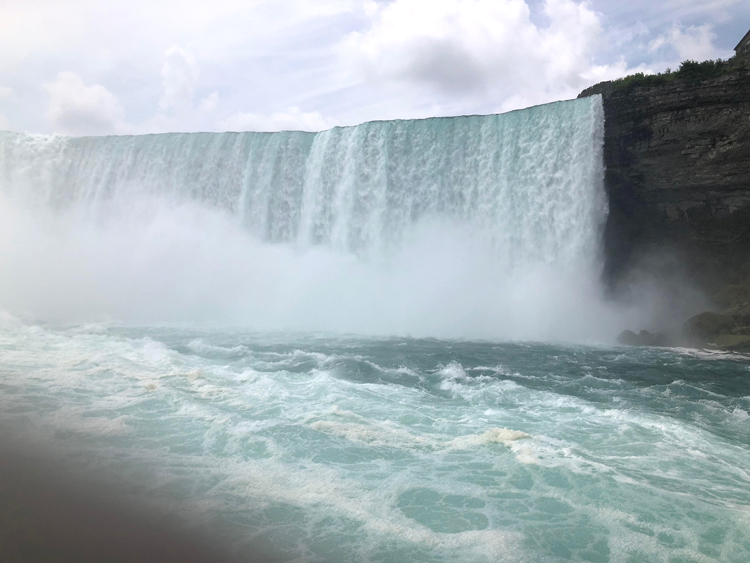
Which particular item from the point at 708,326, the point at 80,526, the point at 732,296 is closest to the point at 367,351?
the point at 80,526

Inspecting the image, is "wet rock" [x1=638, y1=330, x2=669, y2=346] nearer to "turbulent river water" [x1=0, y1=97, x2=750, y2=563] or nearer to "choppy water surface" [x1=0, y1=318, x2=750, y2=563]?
"turbulent river water" [x1=0, y1=97, x2=750, y2=563]

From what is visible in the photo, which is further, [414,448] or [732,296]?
[732,296]

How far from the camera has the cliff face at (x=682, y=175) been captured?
1427 cm

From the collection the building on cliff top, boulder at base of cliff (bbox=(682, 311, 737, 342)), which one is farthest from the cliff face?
the building on cliff top

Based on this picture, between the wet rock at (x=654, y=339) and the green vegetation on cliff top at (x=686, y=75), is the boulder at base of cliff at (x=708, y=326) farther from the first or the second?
the green vegetation on cliff top at (x=686, y=75)

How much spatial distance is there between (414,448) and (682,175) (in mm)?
13874

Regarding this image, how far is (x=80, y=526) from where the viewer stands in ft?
10.1

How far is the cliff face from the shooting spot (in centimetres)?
1427

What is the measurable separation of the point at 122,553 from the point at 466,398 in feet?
17.0

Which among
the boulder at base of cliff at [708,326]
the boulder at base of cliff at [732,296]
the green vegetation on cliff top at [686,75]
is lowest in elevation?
the boulder at base of cliff at [708,326]

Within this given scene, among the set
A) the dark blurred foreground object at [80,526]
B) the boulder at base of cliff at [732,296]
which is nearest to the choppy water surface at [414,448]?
the dark blurred foreground object at [80,526]

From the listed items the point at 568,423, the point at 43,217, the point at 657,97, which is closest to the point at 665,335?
the point at 657,97

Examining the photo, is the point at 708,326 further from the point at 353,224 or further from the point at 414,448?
the point at 414,448

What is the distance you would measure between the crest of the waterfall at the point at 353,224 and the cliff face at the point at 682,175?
101 cm
